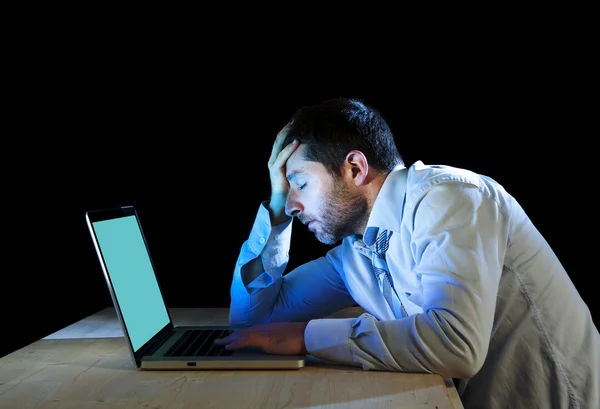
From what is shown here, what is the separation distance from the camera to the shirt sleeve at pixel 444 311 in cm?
132

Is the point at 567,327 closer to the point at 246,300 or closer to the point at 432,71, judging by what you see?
the point at 246,300

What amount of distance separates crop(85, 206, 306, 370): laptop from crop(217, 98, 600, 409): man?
63 mm

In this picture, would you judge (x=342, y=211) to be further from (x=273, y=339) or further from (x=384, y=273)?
(x=273, y=339)

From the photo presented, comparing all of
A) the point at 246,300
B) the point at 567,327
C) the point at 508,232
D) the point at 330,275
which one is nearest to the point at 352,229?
the point at 330,275

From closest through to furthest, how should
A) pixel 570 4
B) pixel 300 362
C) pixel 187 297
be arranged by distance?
pixel 300 362, pixel 570 4, pixel 187 297

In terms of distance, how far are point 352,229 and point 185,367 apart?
739 mm

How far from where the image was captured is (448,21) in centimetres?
279

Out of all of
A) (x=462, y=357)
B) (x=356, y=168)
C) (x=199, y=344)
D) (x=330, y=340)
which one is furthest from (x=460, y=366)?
(x=356, y=168)

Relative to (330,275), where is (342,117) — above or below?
above

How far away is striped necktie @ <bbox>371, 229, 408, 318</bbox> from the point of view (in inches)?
68.8

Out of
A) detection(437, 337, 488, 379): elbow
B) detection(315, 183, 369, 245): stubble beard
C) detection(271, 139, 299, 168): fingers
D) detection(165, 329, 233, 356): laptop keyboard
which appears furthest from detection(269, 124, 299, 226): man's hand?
detection(437, 337, 488, 379): elbow

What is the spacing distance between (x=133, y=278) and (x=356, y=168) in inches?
26.4

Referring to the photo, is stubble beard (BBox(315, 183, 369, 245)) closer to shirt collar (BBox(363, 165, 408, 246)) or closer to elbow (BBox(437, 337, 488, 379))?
shirt collar (BBox(363, 165, 408, 246))

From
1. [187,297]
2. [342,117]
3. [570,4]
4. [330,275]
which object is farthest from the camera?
[187,297]
